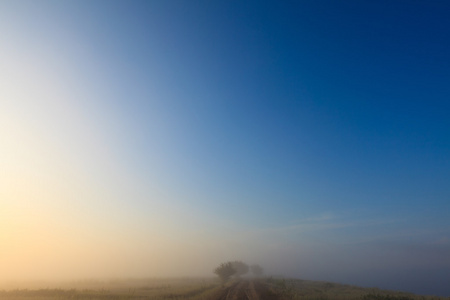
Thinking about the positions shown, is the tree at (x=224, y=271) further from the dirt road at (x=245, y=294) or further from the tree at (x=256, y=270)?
the tree at (x=256, y=270)

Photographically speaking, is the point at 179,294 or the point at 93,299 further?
the point at 179,294

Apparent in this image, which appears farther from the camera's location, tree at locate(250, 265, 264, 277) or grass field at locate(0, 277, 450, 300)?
tree at locate(250, 265, 264, 277)

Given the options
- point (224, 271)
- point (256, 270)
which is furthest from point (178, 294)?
point (256, 270)

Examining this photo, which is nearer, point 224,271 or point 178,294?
point 178,294

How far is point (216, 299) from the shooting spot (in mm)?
29203

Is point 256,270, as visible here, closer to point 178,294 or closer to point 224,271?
point 224,271

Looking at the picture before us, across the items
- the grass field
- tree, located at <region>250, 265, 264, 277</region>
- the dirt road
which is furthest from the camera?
tree, located at <region>250, 265, 264, 277</region>

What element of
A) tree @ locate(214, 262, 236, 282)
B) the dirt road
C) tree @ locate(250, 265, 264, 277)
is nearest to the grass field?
the dirt road

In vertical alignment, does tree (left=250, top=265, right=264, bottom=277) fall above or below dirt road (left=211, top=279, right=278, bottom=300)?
below

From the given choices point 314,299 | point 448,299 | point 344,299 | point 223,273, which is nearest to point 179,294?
point 314,299

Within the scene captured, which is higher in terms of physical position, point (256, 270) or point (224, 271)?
point (224, 271)

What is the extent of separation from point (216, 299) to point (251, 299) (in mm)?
4011

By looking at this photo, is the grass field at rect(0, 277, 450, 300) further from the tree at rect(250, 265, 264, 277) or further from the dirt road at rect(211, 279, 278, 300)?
the tree at rect(250, 265, 264, 277)

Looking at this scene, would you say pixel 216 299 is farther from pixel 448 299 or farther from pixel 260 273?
pixel 260 273
